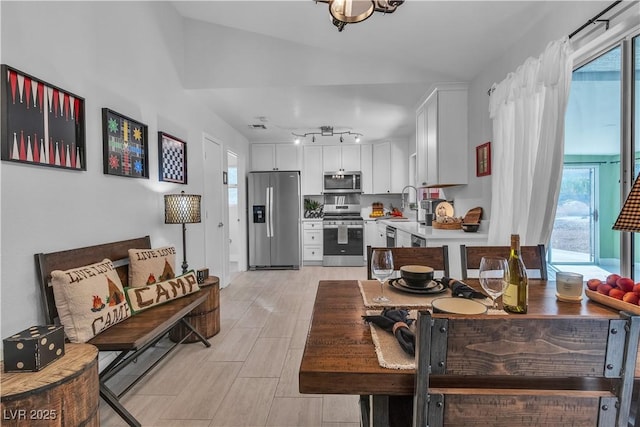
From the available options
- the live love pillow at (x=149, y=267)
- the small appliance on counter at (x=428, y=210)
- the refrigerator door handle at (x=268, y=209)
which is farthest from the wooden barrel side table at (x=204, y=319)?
the refrigerator door handle at (x=268, y=209)

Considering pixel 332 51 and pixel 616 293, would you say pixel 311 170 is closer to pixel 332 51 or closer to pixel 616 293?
pixel 332 51

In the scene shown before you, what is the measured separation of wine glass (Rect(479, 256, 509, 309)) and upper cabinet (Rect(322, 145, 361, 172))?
5111 millimetres

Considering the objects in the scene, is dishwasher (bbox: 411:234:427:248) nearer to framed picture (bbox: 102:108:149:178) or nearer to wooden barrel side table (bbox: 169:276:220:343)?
wooden barrel side table (bbox: 169:276:220:343)

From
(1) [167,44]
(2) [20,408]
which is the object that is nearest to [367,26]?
(1) [167,44]

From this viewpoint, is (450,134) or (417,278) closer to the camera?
(417,278)

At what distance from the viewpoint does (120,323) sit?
1890 mm

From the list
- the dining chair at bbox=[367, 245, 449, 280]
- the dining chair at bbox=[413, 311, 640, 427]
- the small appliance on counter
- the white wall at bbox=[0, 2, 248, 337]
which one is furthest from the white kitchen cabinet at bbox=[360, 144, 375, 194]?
the dining chair at bbox=[413, 311, 640, 427]

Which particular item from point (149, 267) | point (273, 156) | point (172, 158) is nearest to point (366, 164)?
point (273, 156)

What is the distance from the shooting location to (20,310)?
1594 millimetres

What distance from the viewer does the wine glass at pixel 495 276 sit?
1127mm

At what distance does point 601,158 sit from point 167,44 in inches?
139

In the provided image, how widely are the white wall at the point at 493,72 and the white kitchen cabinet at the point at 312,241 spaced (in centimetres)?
274

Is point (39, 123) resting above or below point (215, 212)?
above

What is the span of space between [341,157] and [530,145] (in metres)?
4.13
